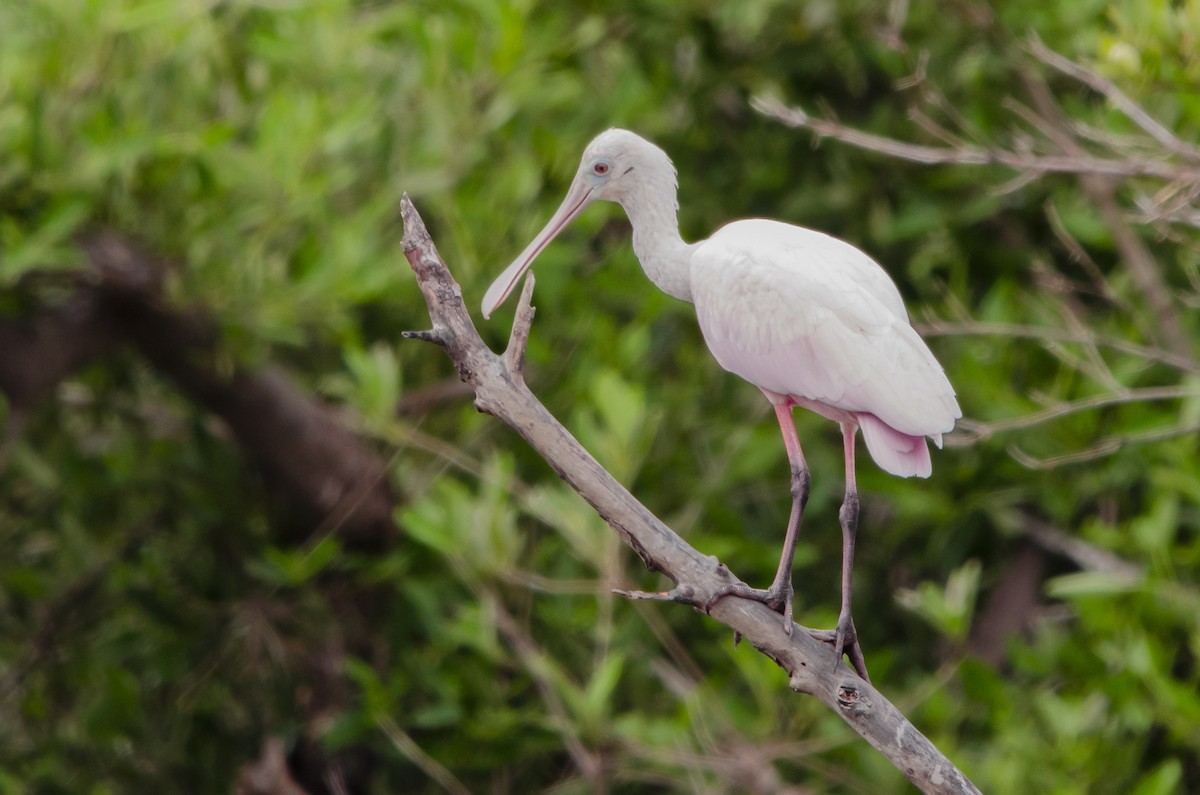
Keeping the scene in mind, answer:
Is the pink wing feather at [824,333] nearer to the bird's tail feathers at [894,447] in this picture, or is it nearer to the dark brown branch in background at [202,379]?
the bird's tail feathers at [894,447]

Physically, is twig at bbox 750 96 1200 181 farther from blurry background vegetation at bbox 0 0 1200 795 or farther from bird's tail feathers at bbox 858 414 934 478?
bird's tail feathers at bbox 858 414 934 478

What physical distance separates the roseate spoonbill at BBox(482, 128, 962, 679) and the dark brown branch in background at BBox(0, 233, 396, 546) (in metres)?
1.95

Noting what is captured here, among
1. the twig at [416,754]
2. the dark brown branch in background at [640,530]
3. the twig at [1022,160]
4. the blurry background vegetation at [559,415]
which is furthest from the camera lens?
the twig at [416,754]

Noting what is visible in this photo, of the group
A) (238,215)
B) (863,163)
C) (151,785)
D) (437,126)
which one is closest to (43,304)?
(238,215)

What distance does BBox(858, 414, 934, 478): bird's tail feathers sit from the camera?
3209mm

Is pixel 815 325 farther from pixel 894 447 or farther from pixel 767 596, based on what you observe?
pixel 767 596

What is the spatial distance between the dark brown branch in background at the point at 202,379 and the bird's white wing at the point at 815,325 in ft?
7.58

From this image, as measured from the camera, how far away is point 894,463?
10.5 ft

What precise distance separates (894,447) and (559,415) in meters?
2.56

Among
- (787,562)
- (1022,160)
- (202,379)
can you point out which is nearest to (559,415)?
(202,379)

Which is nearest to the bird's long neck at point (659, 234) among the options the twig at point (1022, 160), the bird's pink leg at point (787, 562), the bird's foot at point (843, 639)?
the bird's pink leg at point (787, 562)

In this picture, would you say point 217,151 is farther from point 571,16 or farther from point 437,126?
point 571,16

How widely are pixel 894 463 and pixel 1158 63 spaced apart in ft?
5.96

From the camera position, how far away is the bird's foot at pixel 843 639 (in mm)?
3178
